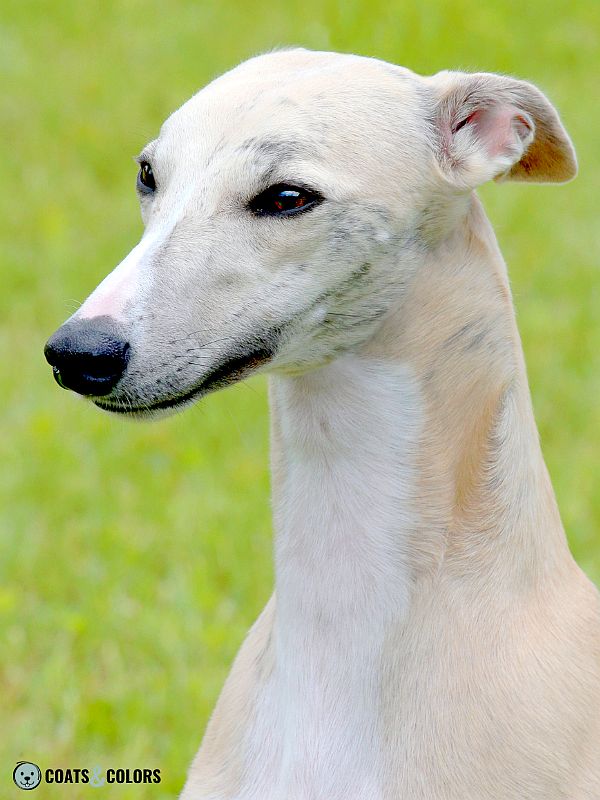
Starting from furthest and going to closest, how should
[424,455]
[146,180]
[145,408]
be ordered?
[146,180]
[424,455]
[145,408]

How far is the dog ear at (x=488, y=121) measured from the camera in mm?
2916

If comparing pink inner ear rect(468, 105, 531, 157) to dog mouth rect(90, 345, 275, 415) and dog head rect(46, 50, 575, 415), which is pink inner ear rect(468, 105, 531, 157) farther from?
dog mouth rect(90, 345, 275, 415)

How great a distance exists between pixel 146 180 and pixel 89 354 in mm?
662

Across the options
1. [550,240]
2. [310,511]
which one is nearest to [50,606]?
[310,511]

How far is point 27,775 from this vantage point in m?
4.04

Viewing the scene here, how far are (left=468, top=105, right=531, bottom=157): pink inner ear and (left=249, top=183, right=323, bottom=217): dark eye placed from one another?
52cm

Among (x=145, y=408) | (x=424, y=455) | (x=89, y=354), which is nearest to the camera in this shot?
(x=89, y=354)

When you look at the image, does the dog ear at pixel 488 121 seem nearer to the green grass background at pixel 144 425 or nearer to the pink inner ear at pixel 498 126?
the pink inner ear at pixel 498 126

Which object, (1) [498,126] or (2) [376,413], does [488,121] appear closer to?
(1) [498,126]

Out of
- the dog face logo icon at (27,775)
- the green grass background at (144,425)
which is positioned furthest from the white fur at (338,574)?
the dog face logo icon at (27,775)

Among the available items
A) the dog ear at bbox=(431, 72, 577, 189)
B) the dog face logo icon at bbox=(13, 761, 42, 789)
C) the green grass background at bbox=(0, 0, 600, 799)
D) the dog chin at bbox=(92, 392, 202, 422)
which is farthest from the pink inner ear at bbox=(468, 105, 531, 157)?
the dog face logo icon at bbox=(13, 761, 42, 789)

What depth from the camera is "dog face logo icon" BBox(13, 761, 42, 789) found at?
402 centimetres

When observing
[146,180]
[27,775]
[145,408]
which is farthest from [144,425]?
[145,408]

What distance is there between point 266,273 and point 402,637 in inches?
33.1
